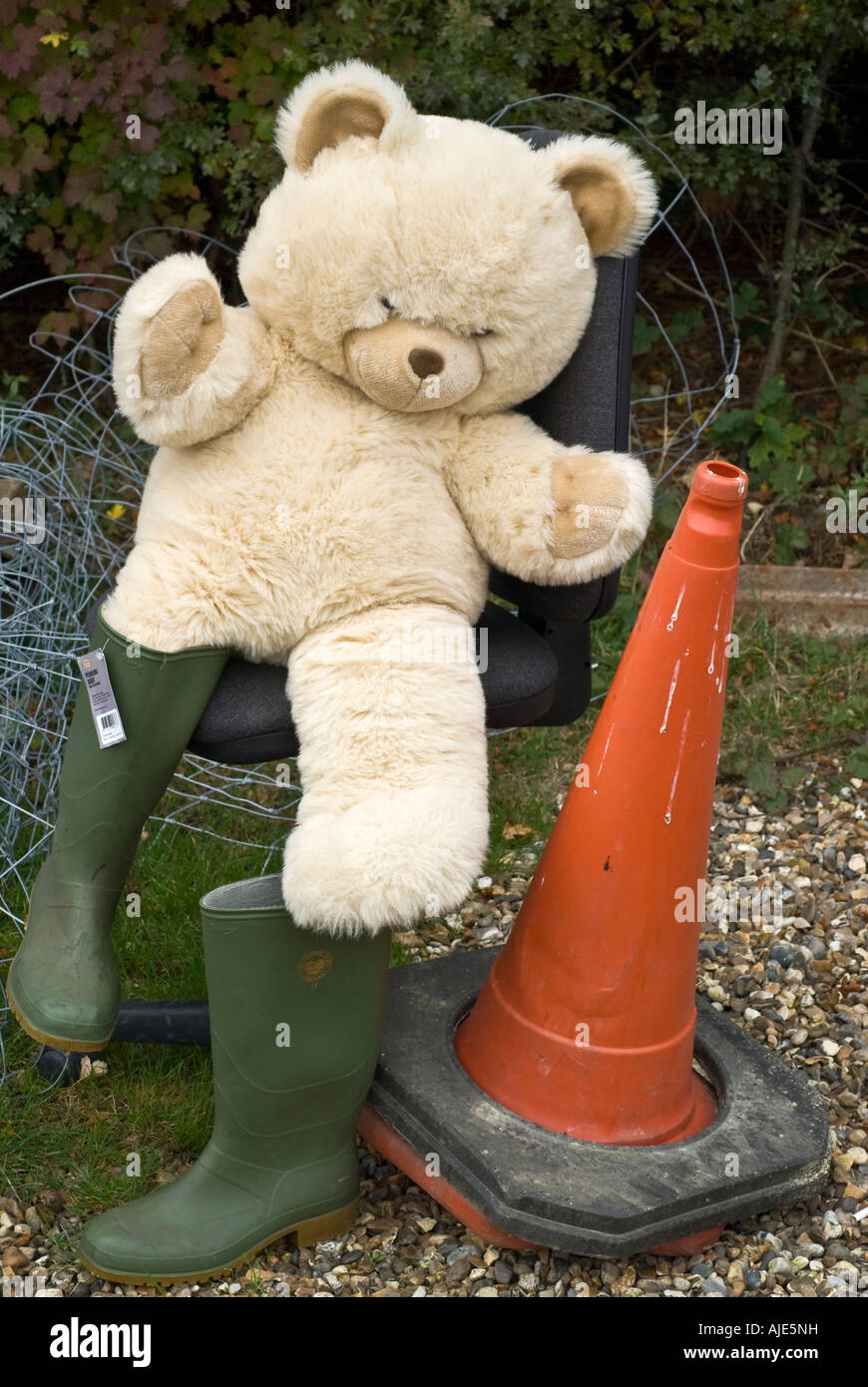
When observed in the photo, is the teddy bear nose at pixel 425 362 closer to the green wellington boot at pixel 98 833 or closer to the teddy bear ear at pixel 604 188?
the teddy bear ear at pixel 604 188

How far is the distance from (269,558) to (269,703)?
213mm

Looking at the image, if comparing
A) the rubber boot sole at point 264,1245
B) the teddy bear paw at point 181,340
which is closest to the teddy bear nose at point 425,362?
the teddy bear paw at point 181,340

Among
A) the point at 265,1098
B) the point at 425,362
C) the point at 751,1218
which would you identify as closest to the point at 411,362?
the point at 425,362

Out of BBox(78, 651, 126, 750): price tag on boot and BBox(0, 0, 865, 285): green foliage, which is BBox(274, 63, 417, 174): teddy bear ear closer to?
BBox(78, 651, 126, 750): price tag on boot

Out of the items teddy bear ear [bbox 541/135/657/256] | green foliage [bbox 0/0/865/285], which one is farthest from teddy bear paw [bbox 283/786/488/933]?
green foliage [bbox 0/0/865/285]

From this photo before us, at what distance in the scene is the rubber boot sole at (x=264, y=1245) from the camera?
203cm

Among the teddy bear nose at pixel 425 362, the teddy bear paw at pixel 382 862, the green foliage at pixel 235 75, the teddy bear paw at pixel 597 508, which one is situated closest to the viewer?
the teddy bear paw at pixel 382 862

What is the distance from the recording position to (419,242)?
72.9 inches

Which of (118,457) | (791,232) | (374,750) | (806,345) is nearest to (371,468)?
(374,750)

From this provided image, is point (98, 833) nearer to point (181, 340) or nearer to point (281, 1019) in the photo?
point (281, 1019)

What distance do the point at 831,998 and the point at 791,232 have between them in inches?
105

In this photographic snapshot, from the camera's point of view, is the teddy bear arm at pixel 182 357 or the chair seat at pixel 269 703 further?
the chair seat at pixel 269 703

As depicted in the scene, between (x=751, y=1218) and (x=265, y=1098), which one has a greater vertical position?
(x=265, y=1098)

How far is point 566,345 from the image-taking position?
2.03m
